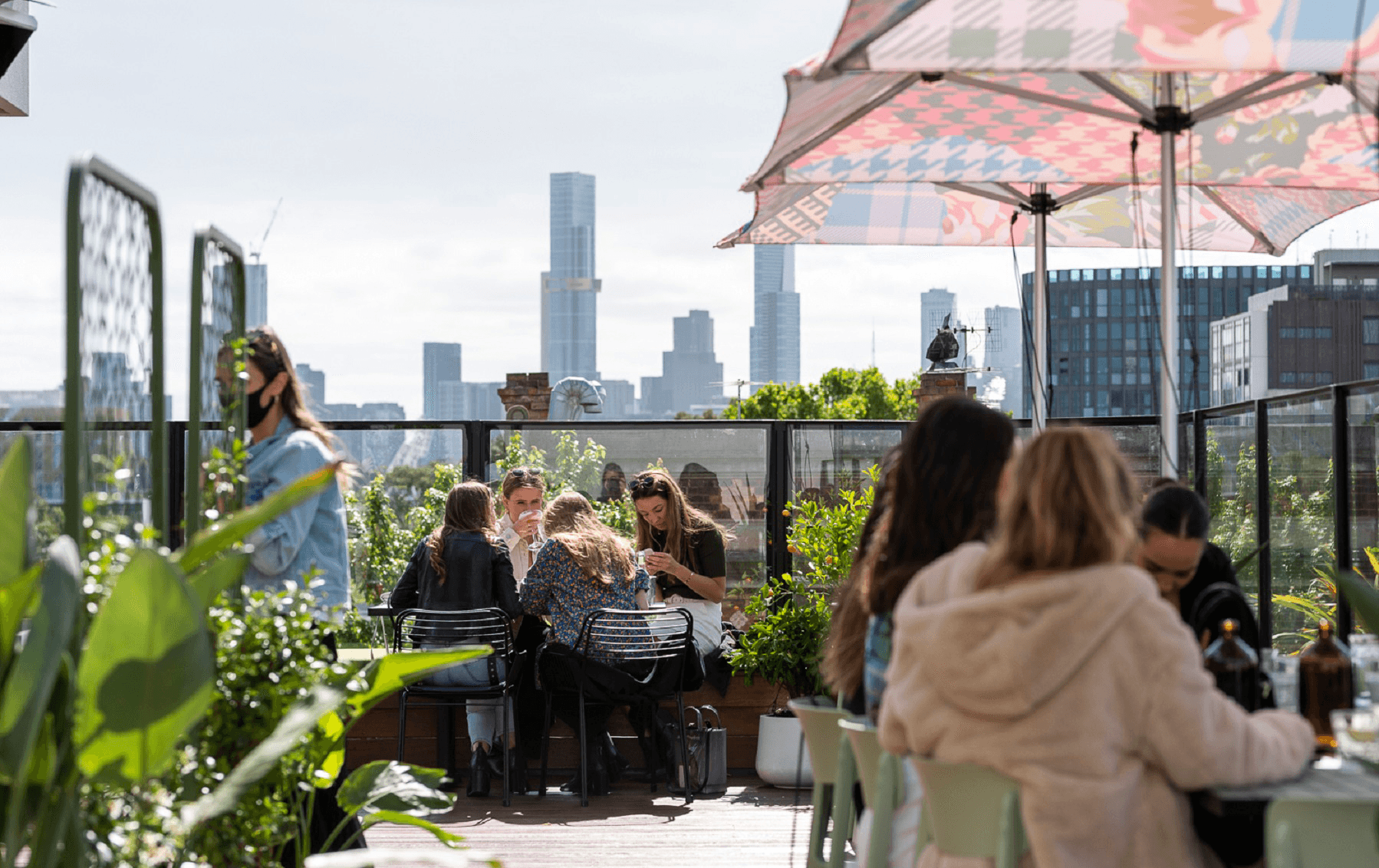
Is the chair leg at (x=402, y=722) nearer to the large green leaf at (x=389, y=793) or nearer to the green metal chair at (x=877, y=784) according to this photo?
the large green leaf at (x=389, y=793)

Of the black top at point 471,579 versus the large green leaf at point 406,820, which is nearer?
the large green leaf at point 406,820

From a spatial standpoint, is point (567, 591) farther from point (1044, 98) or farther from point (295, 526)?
point (1044, 98)

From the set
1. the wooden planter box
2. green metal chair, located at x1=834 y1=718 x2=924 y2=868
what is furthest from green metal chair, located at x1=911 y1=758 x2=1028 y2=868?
the wooden planter box

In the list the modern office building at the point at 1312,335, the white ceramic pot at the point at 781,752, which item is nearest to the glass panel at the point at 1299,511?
the white ceramic pot at the point at 781,752

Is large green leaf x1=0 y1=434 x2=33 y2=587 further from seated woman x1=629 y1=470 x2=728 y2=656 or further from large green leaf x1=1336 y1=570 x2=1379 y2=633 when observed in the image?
seated woman x1=629 y1=470 x2=728 y2=656

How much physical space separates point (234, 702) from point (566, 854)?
103 inches

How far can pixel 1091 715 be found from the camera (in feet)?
7.44

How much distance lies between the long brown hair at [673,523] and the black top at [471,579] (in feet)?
2.24

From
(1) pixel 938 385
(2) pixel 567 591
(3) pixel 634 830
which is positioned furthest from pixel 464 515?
(1) pixel 938 385

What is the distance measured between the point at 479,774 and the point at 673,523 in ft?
4.68

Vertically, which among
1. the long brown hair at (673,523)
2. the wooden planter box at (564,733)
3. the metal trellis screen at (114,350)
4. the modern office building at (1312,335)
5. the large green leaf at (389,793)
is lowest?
the wooden planter box at (564,733)

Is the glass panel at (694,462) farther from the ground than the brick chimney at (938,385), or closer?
closer

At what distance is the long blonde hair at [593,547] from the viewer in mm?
5805

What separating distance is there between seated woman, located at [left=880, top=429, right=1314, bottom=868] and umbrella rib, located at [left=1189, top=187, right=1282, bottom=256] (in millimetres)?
3789
